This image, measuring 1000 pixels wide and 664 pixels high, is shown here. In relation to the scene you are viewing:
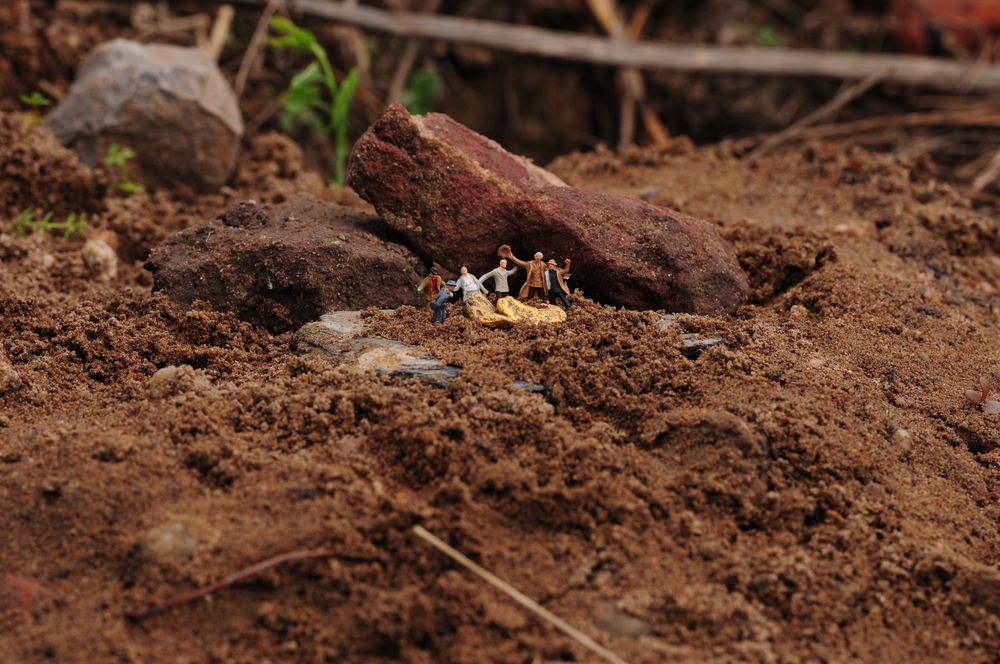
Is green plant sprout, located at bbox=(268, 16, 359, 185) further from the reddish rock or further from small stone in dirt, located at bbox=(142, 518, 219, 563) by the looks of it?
small stone in dirt, located at bbox=(142, 518, 219, 563)

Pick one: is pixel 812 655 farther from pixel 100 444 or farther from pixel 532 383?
pixel 100 444

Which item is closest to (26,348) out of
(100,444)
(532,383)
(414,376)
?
(100,444)

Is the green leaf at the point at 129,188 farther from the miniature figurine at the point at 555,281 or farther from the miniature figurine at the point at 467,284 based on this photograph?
the miniature figurine at the point at 555,281

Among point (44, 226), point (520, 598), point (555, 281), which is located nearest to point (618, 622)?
point (520, 598)

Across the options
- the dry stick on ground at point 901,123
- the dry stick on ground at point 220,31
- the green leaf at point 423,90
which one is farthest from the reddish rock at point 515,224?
the green leaf at point 423,90

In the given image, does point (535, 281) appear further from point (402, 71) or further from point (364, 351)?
point (402, 71)

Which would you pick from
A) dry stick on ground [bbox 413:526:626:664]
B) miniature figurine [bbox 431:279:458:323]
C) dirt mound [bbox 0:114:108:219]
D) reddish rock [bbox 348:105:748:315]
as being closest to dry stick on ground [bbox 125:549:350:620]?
dry stick on ground [bbox 413:526:626:664]
